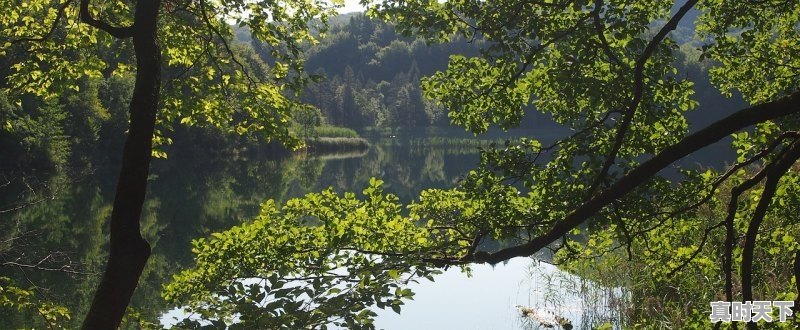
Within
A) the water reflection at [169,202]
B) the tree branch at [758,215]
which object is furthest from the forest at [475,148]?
the water reflection at [169,202]

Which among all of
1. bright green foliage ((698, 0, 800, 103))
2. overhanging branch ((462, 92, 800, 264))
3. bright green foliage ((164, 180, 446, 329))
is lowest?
bright green foliage ((164, 180, 446, 329))

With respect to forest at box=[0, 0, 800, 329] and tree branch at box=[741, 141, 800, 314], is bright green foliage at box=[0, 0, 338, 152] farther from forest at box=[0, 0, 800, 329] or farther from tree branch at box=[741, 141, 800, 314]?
tree branch at box=[741, 141, 800, 314]

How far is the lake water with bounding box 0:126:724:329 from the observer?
15.1 meters

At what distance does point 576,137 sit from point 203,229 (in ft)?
72.6

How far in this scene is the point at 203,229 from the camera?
26.0 m

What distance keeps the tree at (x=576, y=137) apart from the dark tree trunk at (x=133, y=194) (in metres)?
0.55

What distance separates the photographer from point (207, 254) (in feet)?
18.9

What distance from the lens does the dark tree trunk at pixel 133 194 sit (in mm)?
5016

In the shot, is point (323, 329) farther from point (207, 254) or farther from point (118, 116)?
point (118, 116)

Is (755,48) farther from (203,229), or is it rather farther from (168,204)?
(168,204)

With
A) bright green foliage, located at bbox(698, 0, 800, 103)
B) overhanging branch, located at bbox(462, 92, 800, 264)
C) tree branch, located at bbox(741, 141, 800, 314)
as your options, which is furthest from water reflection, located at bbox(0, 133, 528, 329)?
bright green foliage, located at bbox(698, 0, 800, 103)

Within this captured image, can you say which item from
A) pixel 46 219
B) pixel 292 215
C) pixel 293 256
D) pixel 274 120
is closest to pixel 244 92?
pixel 274 120

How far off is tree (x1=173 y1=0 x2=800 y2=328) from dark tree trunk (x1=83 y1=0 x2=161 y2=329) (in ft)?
1.80

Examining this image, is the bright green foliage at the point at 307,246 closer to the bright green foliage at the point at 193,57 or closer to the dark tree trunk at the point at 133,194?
the dark tree trunk at the point at 133,194
